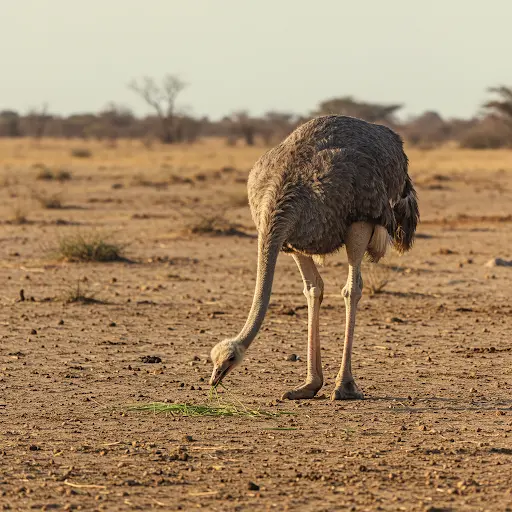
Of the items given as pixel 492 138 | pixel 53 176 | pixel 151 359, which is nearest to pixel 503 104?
pixel 492 138

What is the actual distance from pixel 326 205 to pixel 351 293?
0.71m

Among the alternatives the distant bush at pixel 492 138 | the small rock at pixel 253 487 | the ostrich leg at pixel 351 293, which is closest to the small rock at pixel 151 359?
the ostrich leg at pixel 351 293

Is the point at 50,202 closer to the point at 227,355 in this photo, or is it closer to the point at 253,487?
the point at 227,355

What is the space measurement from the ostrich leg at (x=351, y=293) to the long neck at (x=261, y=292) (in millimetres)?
642

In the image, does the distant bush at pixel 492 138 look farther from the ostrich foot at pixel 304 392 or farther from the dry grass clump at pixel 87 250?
the ostrich foot at pixel 304 392

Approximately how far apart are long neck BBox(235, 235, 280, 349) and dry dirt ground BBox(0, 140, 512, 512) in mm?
→ 560

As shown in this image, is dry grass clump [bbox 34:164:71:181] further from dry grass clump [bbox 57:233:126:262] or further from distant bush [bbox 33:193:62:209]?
dry grass clump [bbox 57:233:126:262]

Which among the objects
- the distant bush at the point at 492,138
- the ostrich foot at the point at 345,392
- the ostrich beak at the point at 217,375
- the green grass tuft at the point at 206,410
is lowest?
the green grass tuft at the point at 206,410

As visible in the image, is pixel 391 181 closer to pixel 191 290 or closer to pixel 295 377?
pixel 295 377

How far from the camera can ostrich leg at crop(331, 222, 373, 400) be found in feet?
24.5

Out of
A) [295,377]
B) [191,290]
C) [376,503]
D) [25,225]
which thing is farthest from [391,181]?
[25,225]

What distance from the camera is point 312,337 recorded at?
779 cm

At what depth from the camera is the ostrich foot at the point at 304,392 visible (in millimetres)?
7664

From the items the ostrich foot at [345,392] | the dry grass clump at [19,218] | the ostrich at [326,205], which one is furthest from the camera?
the dry grass clump at [19,218]
